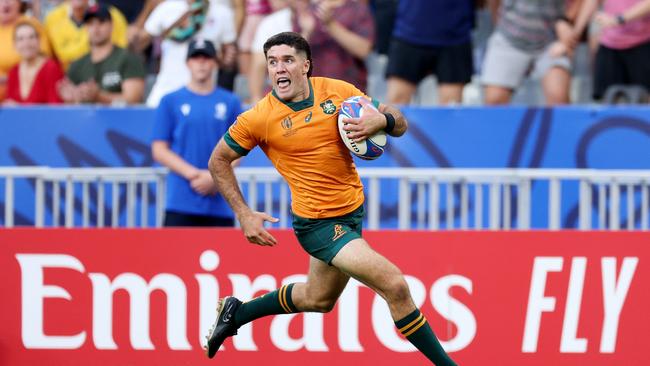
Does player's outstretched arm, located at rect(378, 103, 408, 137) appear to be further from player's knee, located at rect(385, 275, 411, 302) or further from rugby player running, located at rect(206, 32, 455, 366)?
player's knee, located at rect(385, 275, 411, 302)

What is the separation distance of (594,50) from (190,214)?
15.0 ft

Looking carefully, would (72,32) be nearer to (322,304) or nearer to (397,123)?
(322,304)

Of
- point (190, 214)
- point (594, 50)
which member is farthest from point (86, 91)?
point (594, 50)

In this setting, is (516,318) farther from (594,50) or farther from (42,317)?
(594,50)

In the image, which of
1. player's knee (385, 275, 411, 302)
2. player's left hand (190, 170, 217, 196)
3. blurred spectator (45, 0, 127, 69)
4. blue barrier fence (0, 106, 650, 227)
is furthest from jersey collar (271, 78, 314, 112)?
blurred spectator (45, 0, 127, 69)

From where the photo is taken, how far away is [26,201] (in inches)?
451

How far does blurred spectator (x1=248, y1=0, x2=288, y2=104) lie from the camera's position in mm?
13039

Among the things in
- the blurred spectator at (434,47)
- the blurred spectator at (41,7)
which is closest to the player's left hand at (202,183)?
the blurred spectator at (434,47)

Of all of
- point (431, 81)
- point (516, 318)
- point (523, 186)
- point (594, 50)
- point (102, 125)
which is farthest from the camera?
point (431, 81)

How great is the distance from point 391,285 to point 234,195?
112 centimetres

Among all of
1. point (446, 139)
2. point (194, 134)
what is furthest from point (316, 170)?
point (446, 139)

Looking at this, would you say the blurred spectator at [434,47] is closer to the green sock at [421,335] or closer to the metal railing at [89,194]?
the metal railing at [89,194]

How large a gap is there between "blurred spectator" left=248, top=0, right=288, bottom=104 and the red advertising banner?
3.61 m

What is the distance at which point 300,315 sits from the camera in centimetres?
959
